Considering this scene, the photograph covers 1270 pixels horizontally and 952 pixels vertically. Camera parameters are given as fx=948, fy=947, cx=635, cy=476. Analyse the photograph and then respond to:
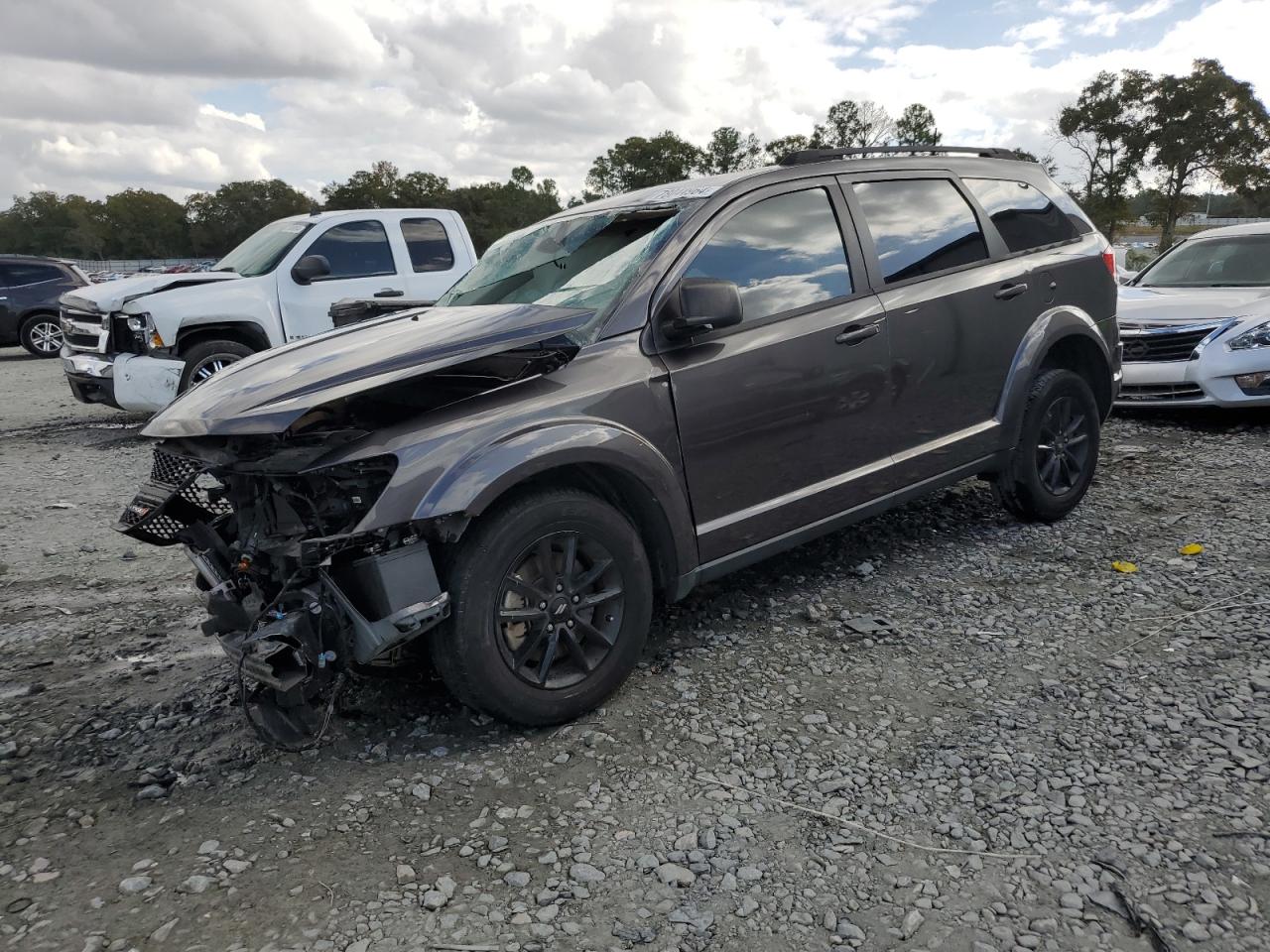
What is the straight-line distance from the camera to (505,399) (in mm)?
3135

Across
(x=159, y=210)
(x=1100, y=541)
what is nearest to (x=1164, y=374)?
(x=1100, y=541)

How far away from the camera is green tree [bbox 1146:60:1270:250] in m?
40.1

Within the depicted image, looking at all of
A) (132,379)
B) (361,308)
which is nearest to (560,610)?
(361,308)

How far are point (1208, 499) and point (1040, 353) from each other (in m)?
1.74

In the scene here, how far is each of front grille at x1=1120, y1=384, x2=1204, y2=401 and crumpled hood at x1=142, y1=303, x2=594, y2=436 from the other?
6150mm

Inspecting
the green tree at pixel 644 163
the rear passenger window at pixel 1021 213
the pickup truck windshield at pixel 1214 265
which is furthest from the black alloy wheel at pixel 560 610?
the green tree at pixel 644 163

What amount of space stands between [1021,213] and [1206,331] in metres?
3.61

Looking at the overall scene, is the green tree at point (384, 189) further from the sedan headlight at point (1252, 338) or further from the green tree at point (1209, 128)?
the sedan headlight at point (1252, 338)

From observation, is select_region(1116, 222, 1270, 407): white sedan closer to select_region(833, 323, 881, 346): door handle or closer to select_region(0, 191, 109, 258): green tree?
select_region(833, 323, 881, 346): door handle

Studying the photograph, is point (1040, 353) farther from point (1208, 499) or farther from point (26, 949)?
point (26, 949)

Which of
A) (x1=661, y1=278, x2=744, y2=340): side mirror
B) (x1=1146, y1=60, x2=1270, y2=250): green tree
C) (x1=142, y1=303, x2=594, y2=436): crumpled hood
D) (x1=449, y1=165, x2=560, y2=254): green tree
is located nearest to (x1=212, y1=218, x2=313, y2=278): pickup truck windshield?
(x1=142, y1=303, x2=594, y2=436): crumpled hood

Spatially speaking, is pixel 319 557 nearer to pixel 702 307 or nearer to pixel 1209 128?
pixel 702 307

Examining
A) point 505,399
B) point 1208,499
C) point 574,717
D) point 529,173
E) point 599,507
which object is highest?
point 529,173

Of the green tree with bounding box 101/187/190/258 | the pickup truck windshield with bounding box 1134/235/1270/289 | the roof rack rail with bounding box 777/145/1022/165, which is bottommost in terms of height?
the pickup truck windshield with bounding box 1134/235/1270/289
